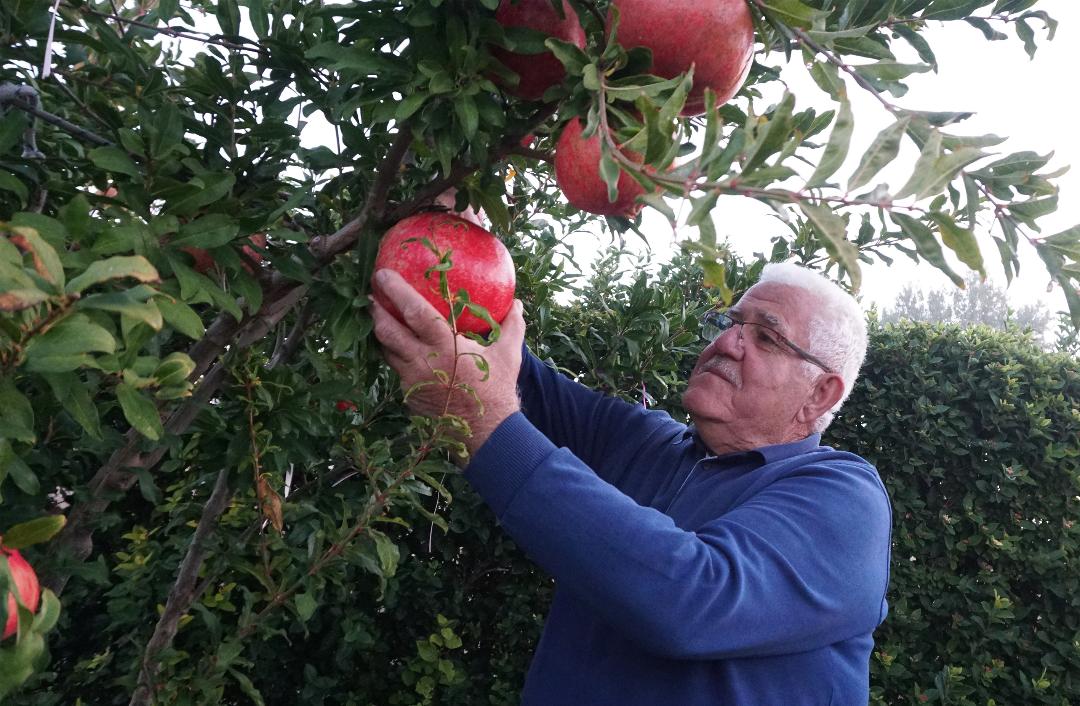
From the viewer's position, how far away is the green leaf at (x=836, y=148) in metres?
0.70

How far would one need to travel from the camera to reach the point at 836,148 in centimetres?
71

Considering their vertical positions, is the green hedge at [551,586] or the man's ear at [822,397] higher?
the man's ear at [822,397]

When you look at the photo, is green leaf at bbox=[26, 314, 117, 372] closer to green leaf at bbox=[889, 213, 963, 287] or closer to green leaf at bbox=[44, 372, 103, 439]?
green leaf at bbox=[44, 372, 103, 439]

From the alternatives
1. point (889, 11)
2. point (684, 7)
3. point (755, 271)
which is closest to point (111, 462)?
point (684, 7)

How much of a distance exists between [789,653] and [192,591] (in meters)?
1.18

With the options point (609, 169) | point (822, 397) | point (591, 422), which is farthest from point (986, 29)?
point (591, 422)

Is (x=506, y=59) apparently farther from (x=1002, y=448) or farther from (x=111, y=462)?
(x=1002, y=448)

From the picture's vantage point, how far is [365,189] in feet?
4.61

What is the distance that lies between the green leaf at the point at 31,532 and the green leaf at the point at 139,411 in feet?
0.37

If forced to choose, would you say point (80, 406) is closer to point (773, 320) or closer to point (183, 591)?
point (183, 591)

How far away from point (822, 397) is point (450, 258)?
4.34 feet

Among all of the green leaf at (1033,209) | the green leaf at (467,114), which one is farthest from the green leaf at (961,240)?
the green leaf at (467,114)

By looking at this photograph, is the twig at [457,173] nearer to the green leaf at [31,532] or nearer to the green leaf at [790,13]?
the green leaf at [790,13]

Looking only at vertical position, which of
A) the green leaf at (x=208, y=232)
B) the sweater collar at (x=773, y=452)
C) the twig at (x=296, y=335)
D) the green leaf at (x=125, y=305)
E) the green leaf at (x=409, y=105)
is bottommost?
the sweater collar at (x=773, y=452)
